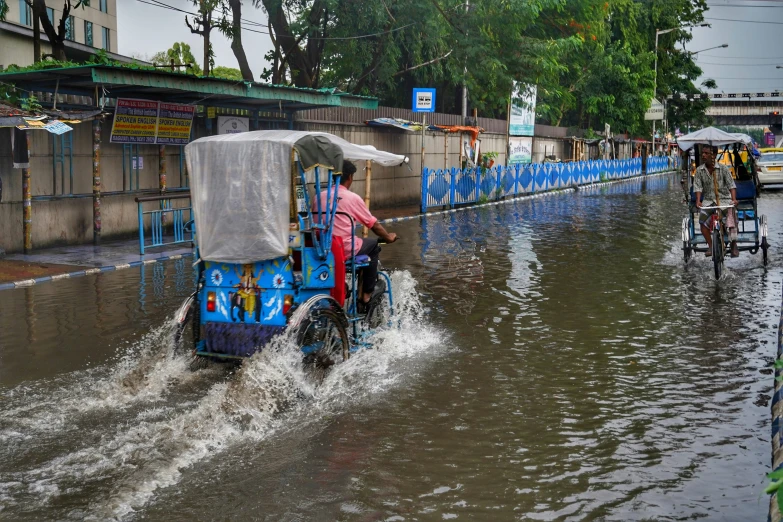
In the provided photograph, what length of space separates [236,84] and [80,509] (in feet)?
42.5

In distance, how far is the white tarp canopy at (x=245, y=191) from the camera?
7.34 meters

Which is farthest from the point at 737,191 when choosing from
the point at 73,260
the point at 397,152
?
the point at 397,152

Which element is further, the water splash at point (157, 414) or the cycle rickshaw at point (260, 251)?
the cycle rickshaw at point (260, 251)

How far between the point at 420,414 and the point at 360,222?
2.35 metres

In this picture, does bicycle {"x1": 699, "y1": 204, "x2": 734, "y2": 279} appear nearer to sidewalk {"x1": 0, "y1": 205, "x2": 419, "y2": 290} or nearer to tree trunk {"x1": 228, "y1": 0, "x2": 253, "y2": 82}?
sidewalk {"x1": 0, "y1": 205, "x2": 419, "y2": 290}

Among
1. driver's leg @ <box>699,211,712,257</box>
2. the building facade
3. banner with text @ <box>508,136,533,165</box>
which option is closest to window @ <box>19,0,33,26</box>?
the building facade

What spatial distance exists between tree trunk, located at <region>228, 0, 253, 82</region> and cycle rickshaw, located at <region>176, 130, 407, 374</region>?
20.0 meters

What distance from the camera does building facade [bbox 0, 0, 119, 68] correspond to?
98.8 feet

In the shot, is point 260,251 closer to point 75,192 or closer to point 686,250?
point 686,250

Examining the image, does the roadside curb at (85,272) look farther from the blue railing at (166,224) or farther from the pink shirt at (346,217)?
the pink shirt at (346,217)

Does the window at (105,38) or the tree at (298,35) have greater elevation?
the window at (105,38)

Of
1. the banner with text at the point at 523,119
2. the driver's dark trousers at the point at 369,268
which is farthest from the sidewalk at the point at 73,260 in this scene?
the banner with text at the point at 523,119

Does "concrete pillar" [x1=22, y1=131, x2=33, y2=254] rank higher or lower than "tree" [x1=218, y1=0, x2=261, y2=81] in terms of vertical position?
lower

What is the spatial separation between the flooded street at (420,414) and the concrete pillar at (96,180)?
5017mm
